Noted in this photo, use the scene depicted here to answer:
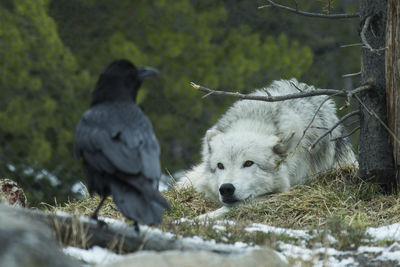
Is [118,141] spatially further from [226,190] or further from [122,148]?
[226,190]

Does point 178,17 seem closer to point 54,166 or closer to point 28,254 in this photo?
point 54,166

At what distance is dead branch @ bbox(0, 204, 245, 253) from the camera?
407 cm

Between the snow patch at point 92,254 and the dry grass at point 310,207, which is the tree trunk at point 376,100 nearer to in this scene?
the dry grass at point 310,207

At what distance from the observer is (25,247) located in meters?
2.92

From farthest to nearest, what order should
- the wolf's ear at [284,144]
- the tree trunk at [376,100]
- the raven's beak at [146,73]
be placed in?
the wolf's ear at [284,144] < the tree trunk at [376,100] < the raven's beak at [146,73]

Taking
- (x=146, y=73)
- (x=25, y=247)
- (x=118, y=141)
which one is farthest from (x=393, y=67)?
(x=25, y=247)

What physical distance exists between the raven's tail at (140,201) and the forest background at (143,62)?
22.2ft

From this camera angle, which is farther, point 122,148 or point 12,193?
point 12,193

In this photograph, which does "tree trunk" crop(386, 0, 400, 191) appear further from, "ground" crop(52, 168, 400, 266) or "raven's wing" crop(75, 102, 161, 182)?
"raven's wing" crop(75, 102, 161, 182)

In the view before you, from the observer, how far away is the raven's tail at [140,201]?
379 cm

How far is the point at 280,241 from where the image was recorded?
Answer: 4.62m

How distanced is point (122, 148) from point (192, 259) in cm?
99

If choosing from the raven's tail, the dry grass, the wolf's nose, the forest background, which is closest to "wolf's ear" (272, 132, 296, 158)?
the dry grass

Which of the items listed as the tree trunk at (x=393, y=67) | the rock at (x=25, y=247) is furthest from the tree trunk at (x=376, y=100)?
the rock at (x=25, y=247)
